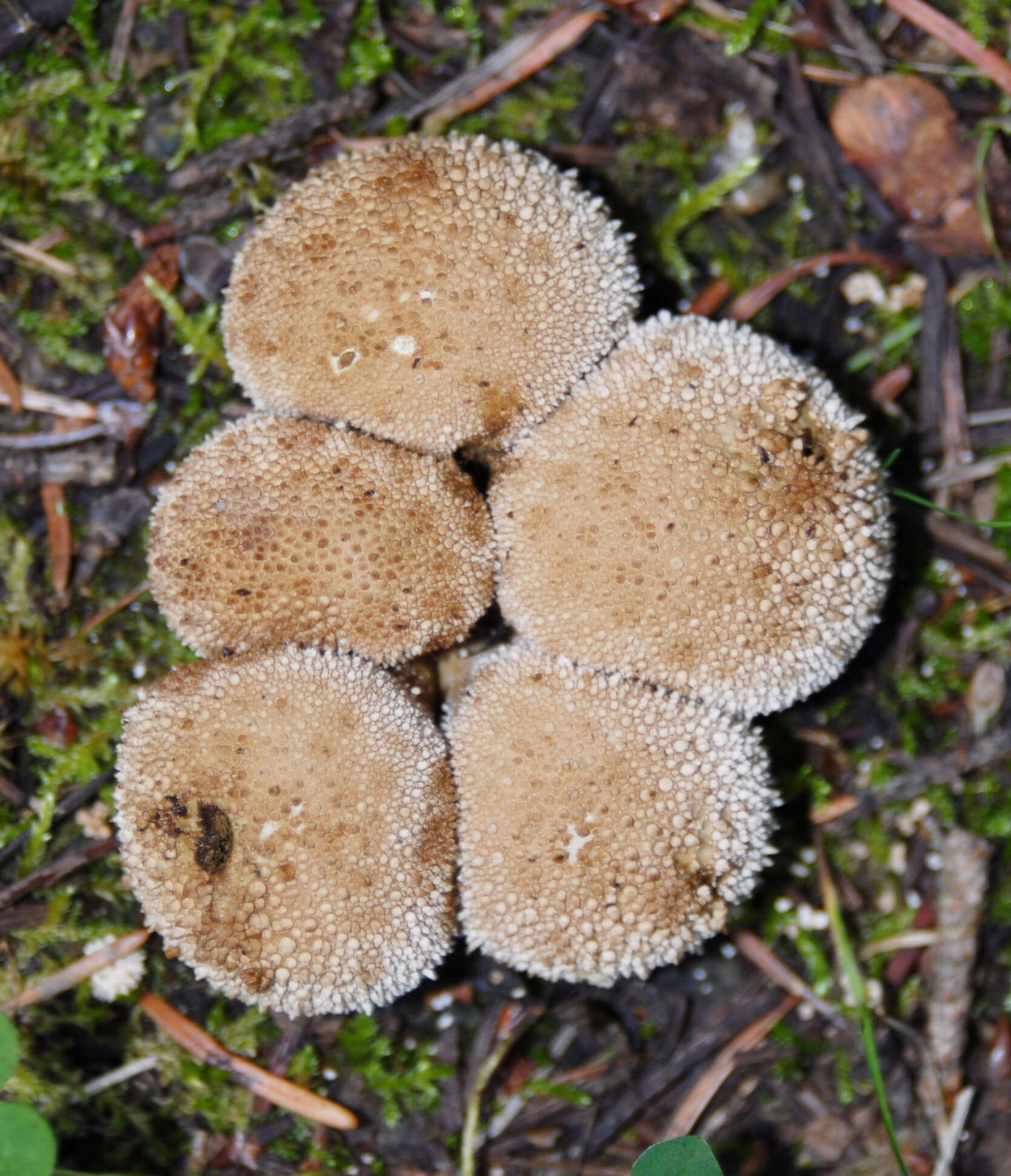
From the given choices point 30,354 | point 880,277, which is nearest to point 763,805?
point 880,277

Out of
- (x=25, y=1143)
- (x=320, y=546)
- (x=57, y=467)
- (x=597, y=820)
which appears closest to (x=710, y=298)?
(x=320, y=546)

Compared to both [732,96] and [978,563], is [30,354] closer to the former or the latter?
[732,96]

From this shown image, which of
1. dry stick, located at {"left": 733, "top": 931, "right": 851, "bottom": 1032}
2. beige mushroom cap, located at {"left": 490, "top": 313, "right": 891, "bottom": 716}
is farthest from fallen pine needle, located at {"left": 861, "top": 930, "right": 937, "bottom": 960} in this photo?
beige mushroom cap, located at {"left": 490, "top": 313, "right": 891, "bottom": 716}

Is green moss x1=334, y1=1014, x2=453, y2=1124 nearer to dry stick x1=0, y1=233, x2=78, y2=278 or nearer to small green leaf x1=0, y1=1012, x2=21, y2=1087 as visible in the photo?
small green leaf x1=0, y1=1012, x2=21, y2=1087

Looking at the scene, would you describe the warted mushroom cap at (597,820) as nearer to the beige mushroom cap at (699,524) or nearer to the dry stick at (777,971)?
the beige mushroom cap at (699,524)

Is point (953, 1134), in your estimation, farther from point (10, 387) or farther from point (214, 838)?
point (10, 387)

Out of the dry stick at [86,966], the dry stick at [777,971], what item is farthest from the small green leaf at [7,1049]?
the dry stick at [777,971]
